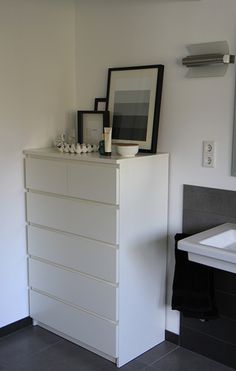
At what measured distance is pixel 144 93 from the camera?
2.78 meters

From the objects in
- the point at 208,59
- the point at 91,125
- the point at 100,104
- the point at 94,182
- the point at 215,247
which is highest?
the point at 208,59

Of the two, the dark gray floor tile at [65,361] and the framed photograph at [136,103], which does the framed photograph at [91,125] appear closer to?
the framed photograph at [136,103]

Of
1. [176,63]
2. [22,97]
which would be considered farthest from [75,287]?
[176,63]

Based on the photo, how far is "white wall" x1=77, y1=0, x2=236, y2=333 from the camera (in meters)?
2.48

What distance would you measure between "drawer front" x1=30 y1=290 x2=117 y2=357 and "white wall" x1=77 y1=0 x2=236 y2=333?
Result: 1.50 feet

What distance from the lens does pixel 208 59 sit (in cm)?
244

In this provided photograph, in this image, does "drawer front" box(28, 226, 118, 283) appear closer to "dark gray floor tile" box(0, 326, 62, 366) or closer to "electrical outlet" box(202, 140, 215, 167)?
"dark gray floor tile" box(0, 326, 62, 366)

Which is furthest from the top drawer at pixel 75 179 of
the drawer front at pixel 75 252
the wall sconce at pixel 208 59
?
the wall sconce at pixel 208 59

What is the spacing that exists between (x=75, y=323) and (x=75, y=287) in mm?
232

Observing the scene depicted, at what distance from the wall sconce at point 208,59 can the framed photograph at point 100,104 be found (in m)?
0.66

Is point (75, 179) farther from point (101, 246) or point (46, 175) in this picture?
point (101, 246)

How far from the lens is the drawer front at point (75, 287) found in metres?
2.60

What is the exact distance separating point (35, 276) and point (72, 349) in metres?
0.52

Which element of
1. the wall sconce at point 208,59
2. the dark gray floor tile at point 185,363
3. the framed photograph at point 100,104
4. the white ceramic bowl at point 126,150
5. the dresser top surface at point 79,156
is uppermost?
the wall sconce at point 208,59
